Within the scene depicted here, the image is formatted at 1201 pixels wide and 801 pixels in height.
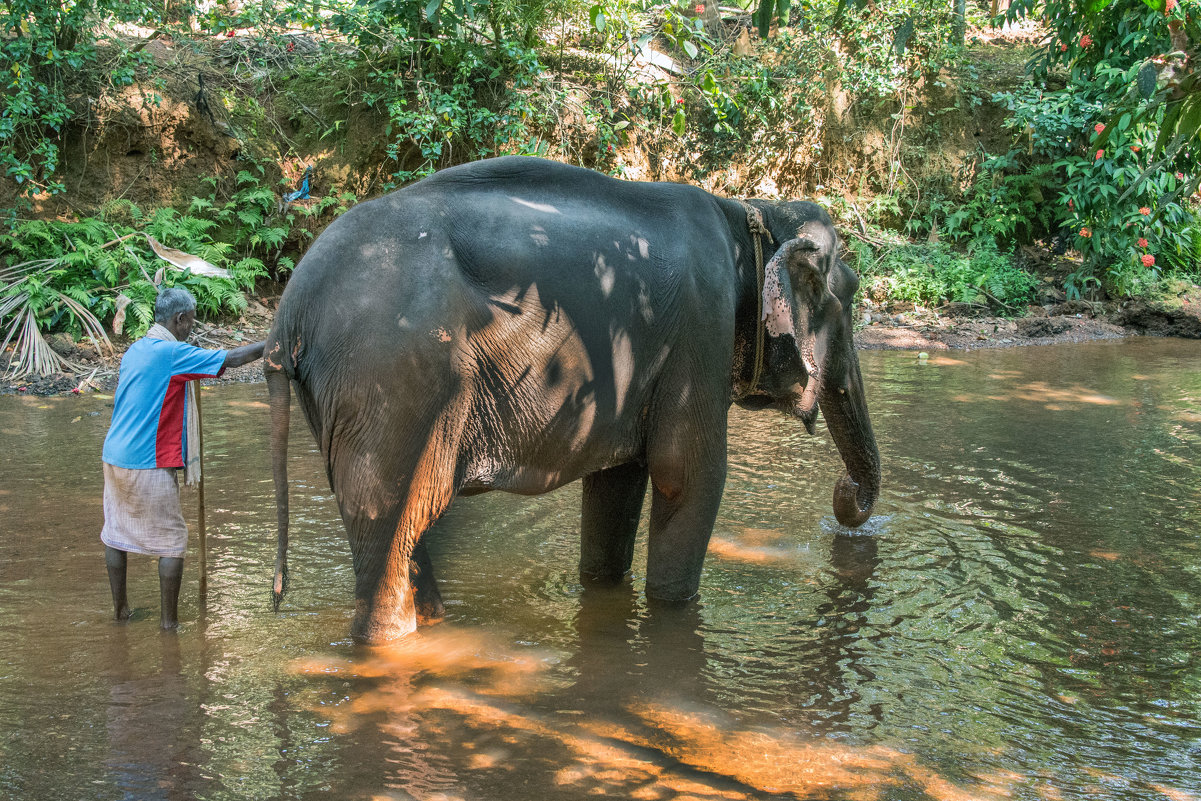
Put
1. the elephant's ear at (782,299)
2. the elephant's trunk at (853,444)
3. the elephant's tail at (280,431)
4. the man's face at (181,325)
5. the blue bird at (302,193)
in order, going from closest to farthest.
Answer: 1. the elephant's tail at (280,431)
2. the man's face at (181,325)
3. the elephant's ear at (782,299)
4. the elephant's trunk at (853,444)
5. the blue bird at (302,193)

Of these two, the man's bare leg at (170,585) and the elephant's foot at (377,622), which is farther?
the man's bare leg at (170,585)

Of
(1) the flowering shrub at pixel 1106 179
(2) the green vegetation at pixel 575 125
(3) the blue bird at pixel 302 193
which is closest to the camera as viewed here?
(2) the green vegetation at pixel 575 125

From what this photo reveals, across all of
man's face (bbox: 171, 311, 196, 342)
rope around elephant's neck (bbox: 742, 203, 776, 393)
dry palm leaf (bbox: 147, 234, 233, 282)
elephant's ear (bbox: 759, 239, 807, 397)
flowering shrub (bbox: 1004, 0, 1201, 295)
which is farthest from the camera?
flowering shrub (bbox: 1004, 0, 1201, 295)

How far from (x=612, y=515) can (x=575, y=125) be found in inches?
377

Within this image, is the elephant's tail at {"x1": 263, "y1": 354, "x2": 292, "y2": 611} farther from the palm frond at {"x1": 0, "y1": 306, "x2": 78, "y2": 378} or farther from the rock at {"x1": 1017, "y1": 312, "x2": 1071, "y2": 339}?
the rock at {"x1": 1017, "y1": 312, "x2": 1071, "y2": 339}

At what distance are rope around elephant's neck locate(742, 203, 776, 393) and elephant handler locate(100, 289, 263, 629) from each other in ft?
7.27

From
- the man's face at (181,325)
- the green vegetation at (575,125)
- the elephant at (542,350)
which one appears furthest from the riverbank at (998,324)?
the elephant at (542,350)

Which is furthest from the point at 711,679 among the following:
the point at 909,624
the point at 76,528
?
the point at 76,528

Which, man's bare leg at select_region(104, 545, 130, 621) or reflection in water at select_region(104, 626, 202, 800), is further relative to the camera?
man's bare leg at select_region(104, 545, 130, 621)

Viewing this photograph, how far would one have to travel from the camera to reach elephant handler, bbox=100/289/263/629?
4.16m

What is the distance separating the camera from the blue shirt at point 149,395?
4.16m

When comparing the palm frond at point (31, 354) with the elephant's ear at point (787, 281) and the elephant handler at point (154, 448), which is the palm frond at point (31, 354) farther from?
the elephant's ear at point (787, 281)

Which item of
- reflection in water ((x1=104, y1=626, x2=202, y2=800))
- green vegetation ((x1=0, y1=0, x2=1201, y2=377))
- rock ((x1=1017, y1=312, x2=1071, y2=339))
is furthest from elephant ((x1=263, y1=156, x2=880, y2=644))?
rock ((x1=1017, y1=312, x2=1071, y2=339))

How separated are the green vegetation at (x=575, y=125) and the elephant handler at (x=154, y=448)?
626 cm
